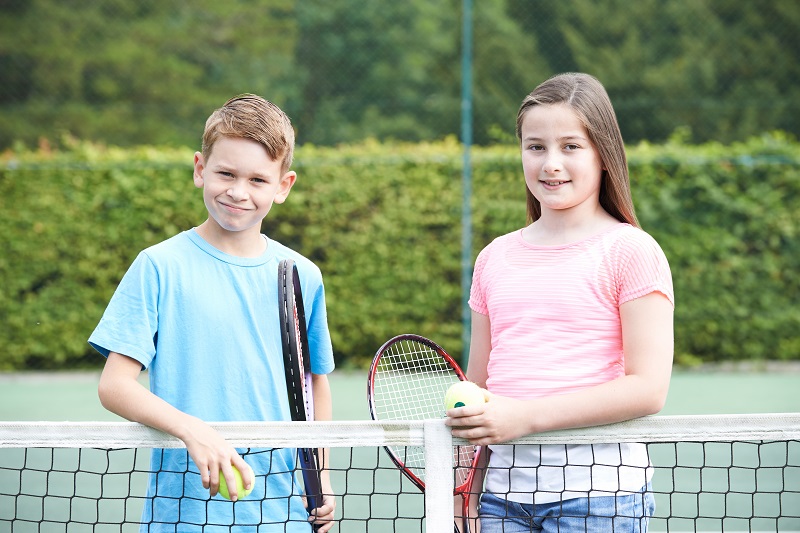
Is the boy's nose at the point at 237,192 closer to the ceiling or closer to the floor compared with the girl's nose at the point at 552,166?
closer to the floor

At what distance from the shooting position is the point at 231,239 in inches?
81.9

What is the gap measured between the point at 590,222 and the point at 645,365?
0.32 m

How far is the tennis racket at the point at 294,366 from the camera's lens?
1.99 meters

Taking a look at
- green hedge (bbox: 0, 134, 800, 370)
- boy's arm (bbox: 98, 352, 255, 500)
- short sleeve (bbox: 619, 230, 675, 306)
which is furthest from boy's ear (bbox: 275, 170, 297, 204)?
green hedge (bbox: 0, 134, 800, 370)

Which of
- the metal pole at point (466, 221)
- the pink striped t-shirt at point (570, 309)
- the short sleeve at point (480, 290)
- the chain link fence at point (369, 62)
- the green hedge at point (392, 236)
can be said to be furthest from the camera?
the chain link fence at point (369, 62)

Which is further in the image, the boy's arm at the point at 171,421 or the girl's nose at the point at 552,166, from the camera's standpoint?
the girl's nose at the point at 552,166

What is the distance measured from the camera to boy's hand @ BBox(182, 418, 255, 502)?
1751 millimetres

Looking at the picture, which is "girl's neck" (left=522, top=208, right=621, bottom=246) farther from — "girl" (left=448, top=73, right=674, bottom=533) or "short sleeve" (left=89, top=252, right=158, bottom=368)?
"short sleeve" (left=89, top=252, right=158, bottom=368)

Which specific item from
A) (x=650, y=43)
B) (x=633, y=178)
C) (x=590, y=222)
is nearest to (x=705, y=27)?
(x=650, y=43)

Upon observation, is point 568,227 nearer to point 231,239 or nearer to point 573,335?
point 573,335

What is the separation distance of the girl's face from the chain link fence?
11.1 meters

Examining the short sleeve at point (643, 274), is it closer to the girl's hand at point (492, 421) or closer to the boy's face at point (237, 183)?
the girl's hand at point (492, 421)

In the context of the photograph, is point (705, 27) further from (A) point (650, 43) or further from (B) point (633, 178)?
(B) point (633, 178)

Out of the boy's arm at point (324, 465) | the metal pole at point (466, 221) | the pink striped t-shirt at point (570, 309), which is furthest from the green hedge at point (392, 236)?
the pink striped t-shirt at point (570, 309)
